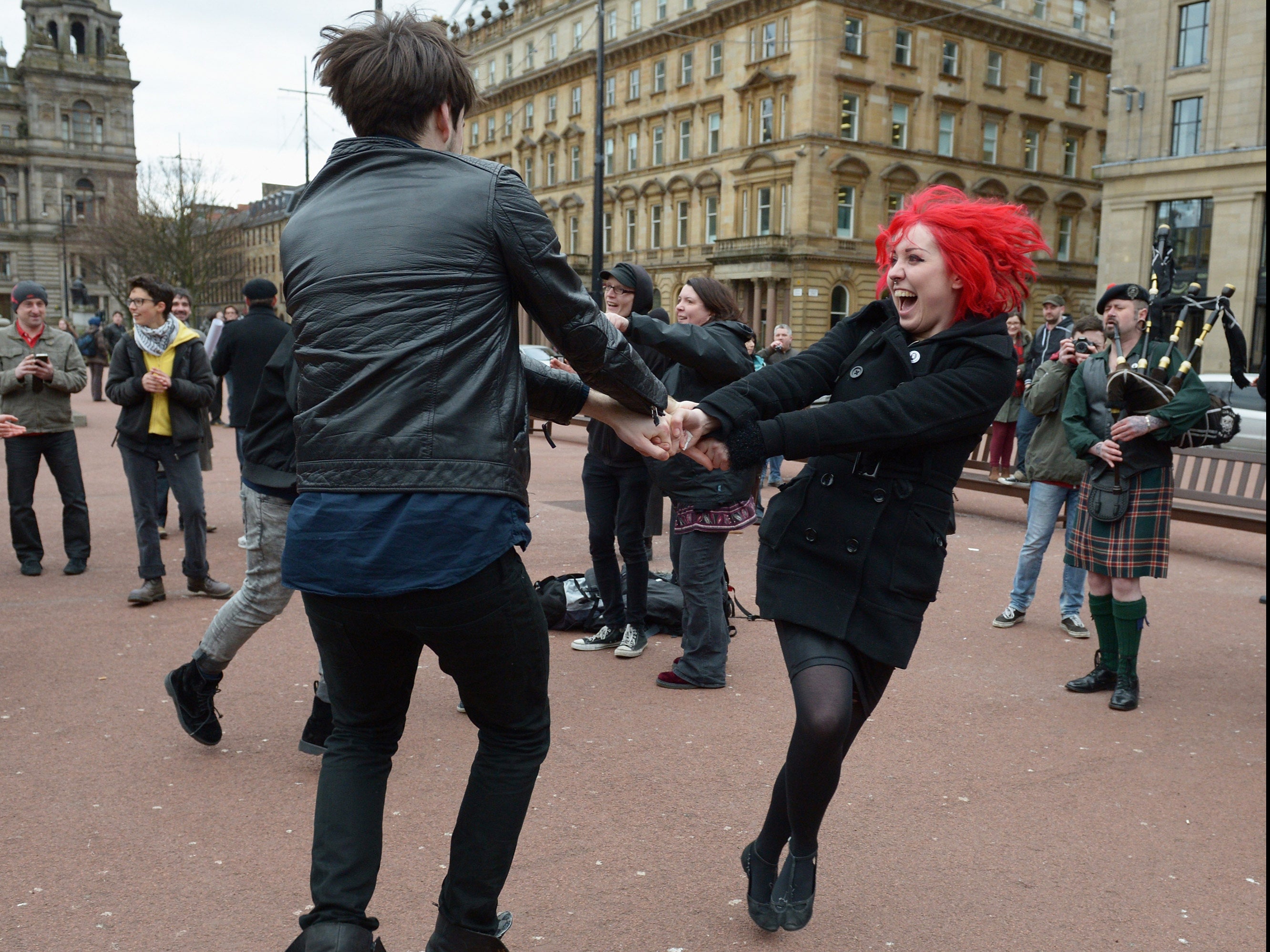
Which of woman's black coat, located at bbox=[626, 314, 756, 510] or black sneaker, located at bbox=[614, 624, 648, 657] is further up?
woman's black coat, located at bbox=[626, 314, 756, 510]

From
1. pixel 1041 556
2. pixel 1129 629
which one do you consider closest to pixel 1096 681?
pixel 1129 629

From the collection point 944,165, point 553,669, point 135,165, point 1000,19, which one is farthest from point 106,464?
point 135,165

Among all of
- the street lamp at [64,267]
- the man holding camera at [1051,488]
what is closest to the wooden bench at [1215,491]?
the man holding camera at [1051,488]

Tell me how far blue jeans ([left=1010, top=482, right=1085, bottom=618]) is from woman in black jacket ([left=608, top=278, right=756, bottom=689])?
7.72 ft

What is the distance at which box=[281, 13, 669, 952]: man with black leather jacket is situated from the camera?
226 centimetres

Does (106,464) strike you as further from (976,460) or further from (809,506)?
(809,506)

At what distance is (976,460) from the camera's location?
1288cm

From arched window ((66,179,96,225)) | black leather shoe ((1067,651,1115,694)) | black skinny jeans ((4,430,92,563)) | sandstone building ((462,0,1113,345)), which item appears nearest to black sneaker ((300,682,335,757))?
black leather shoe ((1067,651,1115,694))

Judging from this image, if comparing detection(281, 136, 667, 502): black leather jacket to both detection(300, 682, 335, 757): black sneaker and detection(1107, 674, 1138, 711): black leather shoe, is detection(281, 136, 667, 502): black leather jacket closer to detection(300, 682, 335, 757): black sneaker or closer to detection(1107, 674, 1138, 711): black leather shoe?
detection(300, 682, 335, 757): black sneaker

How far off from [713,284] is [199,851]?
3455 mm

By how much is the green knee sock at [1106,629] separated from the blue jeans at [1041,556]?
1.20m

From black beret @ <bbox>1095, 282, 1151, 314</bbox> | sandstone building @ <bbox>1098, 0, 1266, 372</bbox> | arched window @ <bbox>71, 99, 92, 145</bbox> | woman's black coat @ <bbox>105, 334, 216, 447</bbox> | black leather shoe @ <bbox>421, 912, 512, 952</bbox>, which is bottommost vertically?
black leather shoe @ <bbox>421, 912, 512, 952</bbox>

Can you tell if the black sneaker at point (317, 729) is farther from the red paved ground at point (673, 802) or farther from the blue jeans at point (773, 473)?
the blue jeans at point (773, 473)

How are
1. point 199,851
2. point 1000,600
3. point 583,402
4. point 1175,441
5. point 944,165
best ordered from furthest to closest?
point 944,165
point 1000,600
point 1175,441
point 199,851
point 583,402
